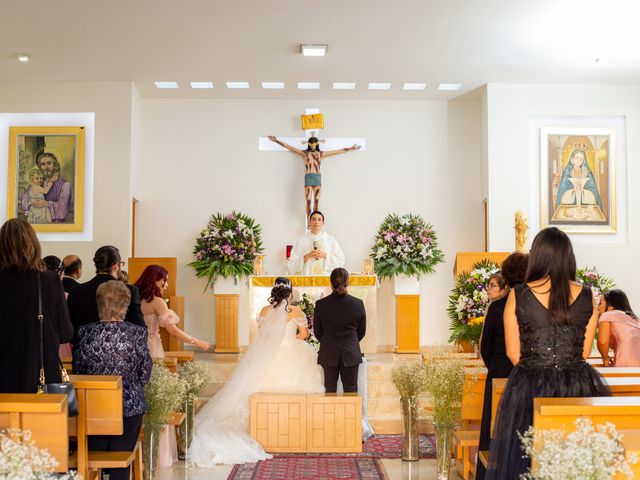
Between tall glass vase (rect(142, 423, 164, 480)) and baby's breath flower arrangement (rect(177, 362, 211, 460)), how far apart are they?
727 millimetres

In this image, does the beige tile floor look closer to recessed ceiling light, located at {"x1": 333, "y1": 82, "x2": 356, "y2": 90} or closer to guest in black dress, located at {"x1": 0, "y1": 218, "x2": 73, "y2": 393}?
guest in black dress, located at {"x1": 0, "y1": 218, "x2": 73, "y2": 393}

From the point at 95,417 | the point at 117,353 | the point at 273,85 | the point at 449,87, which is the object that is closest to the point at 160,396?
the point at 117,353

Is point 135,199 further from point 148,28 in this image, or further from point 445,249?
point 445,249

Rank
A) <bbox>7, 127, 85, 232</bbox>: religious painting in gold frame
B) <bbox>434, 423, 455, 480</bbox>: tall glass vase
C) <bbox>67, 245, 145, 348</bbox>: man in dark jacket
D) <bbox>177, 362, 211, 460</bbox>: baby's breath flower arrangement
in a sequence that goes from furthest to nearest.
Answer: <bbox>7, 127, 85, 232</bbox>: religious painting in gold frame, <bbox>177, 362, 211, 460</bbox>: baby's breath flower arrangement, <bbox>434, 423, 455, 480</bbox>: tall glass vase, <bbox>67, 245, 145, 348</bbox>: man in dark jacket

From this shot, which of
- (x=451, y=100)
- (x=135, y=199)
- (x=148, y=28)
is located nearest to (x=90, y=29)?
(x=148, y=28)

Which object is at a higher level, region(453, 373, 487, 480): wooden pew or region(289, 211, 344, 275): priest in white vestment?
region(289, 211, 344, 275): priest in white vestment

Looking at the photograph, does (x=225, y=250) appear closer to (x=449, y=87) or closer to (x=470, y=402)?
(x=449, y=87)

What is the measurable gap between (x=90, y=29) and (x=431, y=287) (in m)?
6.93

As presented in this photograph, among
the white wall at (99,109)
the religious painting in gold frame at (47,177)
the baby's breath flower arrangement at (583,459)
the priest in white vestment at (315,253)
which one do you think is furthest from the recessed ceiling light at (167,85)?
the baby's breath flower arrangement at (583,459)

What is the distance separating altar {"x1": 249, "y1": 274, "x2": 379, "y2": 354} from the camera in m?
11.2

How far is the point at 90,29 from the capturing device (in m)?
10.4

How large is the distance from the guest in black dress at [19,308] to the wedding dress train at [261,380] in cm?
320

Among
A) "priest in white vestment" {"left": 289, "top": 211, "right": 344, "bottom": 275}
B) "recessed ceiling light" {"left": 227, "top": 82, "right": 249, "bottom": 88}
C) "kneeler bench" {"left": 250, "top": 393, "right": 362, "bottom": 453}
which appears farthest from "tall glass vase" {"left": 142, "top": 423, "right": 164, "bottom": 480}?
"recessed ceiling light" {"left": 227, "top": 82, "right": 249, "bottom": 88}

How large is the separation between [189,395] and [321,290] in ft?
14.8
